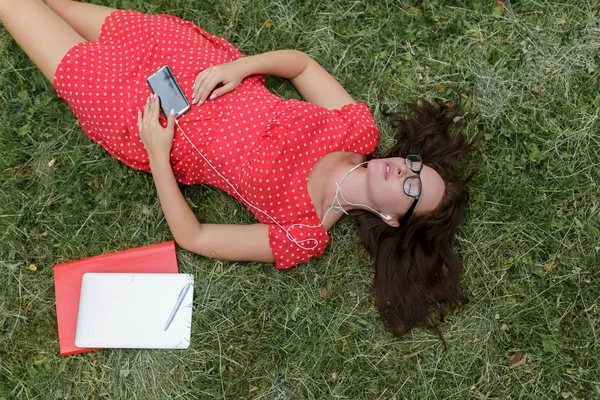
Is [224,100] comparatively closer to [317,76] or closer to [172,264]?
[317,76]

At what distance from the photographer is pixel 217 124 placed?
3.08 m

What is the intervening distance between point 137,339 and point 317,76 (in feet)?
7.36

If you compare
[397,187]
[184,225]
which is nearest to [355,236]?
[397,187]

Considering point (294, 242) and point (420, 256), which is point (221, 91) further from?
point (420, 256)

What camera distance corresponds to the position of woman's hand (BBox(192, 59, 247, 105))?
10.0 feet

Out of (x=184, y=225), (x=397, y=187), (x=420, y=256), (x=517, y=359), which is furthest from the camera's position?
(x=517, y=359)

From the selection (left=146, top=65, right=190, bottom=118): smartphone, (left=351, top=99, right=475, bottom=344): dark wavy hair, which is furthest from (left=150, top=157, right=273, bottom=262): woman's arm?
(left=351, top=99, right=475, bottom=344): dark wavy hair

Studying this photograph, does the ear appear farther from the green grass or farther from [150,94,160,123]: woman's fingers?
[150,94,160,123]: woman's fingers

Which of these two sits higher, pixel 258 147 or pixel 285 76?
pixel 285 76

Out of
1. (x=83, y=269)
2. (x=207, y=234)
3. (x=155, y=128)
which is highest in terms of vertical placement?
(x=155, y=128)

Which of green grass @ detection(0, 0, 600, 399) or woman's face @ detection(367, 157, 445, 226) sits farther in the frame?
green grass @ detection(0, 0, 600, 399)

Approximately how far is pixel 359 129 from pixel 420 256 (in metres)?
0.99

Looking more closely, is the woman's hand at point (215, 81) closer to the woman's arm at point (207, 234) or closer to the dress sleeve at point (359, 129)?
the woman's arm at point (207, 234)

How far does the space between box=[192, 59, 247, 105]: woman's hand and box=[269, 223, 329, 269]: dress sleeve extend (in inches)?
36.8
